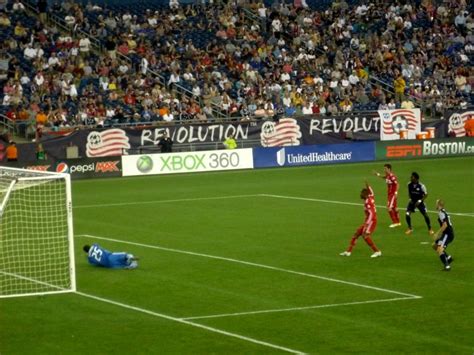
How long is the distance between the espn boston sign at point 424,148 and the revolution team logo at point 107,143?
41.1 ft

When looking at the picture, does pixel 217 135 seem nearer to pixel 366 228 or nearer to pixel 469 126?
pixel 469 126

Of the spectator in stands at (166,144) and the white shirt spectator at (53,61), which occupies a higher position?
the white shirt spectator at (53,61)

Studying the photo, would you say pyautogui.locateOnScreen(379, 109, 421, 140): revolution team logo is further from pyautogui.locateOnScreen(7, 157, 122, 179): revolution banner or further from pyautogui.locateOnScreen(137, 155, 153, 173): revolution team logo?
pyautogui.locateOnScreen(7, 157, 122, 179): revolution banner

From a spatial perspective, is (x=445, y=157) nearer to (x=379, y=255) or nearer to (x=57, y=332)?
(x=379, y=255)

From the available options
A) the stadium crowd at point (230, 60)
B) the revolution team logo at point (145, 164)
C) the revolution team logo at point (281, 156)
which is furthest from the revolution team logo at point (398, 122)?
the revolution team logo at point (145, 164)

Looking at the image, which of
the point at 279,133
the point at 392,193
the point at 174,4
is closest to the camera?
the point at 392,193

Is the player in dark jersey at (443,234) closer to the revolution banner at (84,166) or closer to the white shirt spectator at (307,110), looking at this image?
the revolution banner at (84,166)

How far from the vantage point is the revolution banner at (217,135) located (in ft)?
164

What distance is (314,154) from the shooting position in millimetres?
53875

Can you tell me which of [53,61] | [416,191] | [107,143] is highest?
[53,61]

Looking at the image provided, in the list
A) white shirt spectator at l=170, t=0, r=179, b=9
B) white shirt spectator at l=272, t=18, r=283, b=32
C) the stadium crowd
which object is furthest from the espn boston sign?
white shirt spectator at l=170, t=0, r=179, b=9

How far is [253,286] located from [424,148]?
108 ft

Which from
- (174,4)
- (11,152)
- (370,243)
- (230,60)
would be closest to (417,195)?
(370,243)

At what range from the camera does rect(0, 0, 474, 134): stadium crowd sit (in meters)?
52.6
